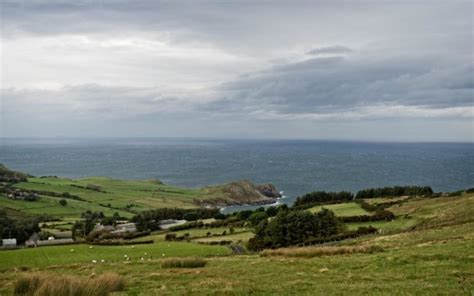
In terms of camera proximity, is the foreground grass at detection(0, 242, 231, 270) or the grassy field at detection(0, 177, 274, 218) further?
the grassy field at detection(0, 177, 274, 218)

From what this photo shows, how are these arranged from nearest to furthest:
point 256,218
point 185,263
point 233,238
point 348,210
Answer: point 185,263 < point 233,238 < point 348,210 < point 256,218

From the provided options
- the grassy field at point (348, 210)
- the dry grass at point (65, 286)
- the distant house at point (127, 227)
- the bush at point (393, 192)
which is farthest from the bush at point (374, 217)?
the dry grass at point (65, 286)

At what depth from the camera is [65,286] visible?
42.4 ft

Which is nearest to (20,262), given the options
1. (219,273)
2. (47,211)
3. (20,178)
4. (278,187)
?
(219,273)

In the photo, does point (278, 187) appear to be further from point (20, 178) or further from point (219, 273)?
point (219, 273)

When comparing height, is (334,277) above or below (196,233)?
above

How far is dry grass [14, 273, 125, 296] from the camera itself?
12.7 metres

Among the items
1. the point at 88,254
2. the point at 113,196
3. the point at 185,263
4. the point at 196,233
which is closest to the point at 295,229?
the point at 196,233

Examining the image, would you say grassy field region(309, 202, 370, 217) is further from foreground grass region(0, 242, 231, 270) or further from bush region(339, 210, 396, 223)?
foreground grass region(0, 242, 231, 270)

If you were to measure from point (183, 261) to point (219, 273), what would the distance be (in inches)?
171

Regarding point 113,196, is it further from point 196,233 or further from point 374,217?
point 374,217

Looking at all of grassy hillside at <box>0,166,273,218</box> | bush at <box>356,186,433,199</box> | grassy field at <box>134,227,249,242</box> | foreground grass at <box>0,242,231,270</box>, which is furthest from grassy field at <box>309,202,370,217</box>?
grassy hillside at <box>0,166,273,218</box>

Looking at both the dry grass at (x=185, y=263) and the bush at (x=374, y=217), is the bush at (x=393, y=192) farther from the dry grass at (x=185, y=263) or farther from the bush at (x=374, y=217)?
the dry grass at (x=185, y=263)

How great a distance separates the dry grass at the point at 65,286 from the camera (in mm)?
12680
